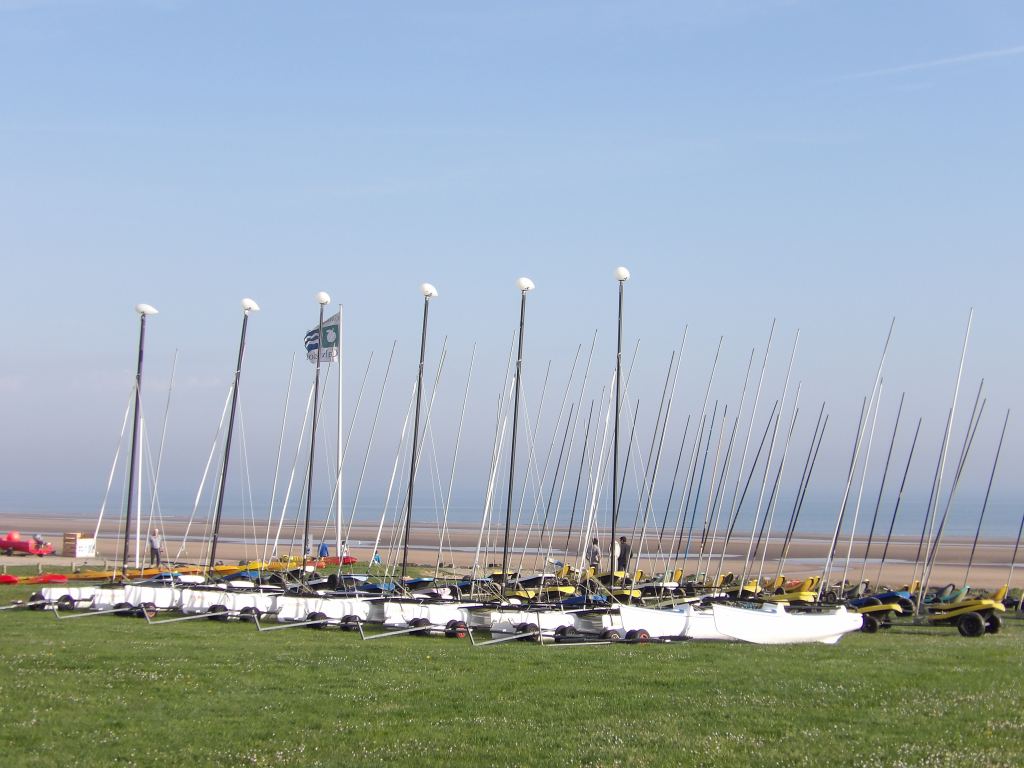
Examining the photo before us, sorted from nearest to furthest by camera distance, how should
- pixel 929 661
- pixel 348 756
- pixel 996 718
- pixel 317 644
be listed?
1. pixel 348 756
2. pixel 996 718
3. pixel 929 661
4. pixel 317 644

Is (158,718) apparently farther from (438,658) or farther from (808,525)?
(808,525)

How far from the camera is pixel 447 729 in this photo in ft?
37.5

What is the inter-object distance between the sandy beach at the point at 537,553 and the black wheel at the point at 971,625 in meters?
9.02

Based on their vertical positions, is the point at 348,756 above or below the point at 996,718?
below

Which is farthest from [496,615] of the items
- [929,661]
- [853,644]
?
[929,661]

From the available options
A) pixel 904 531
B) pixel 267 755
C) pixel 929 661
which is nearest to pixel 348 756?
pixel 267 755

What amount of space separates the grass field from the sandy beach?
591 inches

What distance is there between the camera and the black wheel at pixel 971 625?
23453 millimetres

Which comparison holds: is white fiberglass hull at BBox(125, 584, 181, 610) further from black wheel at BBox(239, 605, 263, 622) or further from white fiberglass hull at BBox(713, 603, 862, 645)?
white fiberglass hull at BBox(713, 603, 862, 645)

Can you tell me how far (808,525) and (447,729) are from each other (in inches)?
4790

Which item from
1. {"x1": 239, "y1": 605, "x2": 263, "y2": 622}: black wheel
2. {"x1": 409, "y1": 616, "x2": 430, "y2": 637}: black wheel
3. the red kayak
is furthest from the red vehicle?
{"x1": 409, "y1": 616, "x2": 430, "y2": 637}: black wheel

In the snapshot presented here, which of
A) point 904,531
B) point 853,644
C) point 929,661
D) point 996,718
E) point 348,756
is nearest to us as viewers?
point 348,756

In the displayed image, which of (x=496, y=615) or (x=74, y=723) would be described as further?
(x=496, y=615)

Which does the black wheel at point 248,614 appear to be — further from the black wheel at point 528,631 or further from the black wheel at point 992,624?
the black wheel at point 992,624
